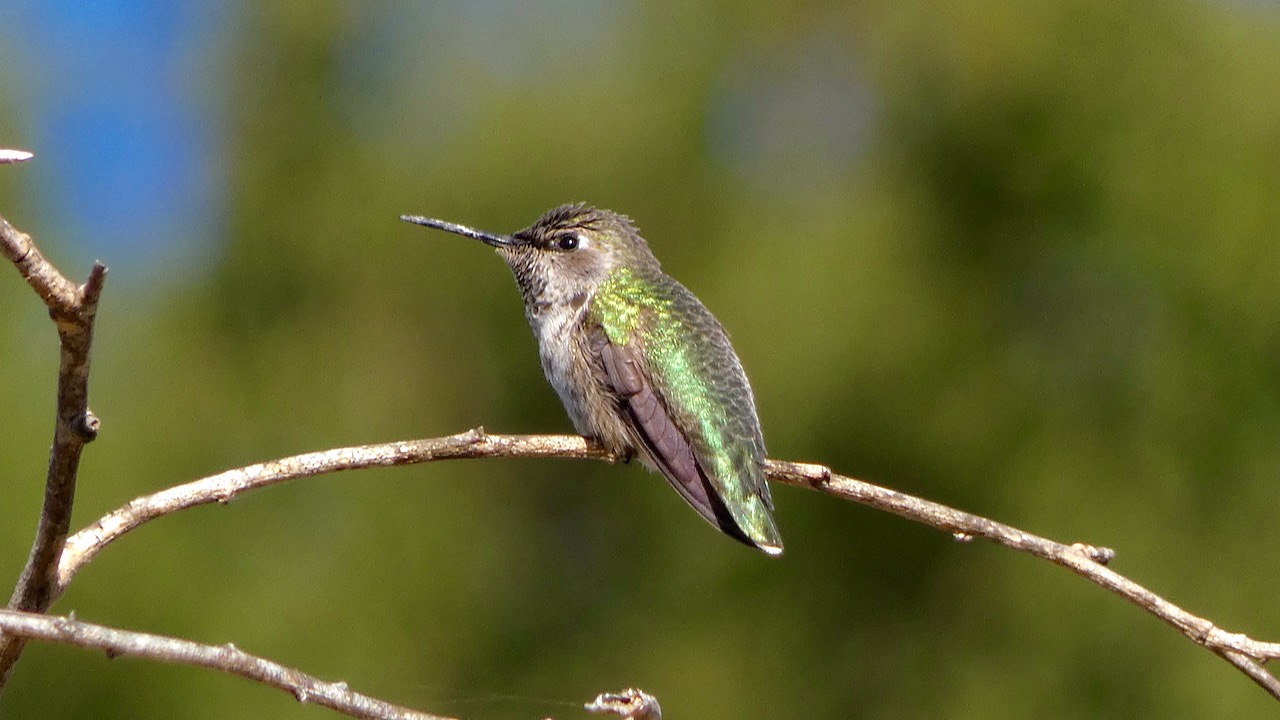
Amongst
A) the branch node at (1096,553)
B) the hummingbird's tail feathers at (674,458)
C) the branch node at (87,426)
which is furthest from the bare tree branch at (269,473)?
the branch node at (1096,553)

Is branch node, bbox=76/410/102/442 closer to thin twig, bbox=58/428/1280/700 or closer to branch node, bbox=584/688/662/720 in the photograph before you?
thin twig, bbox=58/428/1280/700

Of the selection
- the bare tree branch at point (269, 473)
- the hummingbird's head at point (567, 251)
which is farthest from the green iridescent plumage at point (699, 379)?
the bare tree branch at point (269, 473)

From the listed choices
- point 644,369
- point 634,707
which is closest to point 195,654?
point 634,707

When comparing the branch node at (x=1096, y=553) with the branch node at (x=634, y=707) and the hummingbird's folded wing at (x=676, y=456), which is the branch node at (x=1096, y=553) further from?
the branch node at (x=634, y=707)

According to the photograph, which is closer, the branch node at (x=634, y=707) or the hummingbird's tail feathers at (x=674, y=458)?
the branch node at (x=634, y=707)

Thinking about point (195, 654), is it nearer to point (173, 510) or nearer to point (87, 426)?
point (87, 426)

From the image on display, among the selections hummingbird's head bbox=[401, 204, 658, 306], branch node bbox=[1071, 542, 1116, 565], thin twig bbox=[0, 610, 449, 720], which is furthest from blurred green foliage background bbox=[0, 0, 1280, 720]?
thin twig bbox=[0, 610, 449, 720]

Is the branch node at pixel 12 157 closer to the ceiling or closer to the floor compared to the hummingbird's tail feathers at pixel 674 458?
closer to the ceiling

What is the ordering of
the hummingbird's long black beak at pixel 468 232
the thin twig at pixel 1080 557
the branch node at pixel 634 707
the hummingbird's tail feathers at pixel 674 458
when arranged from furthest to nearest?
the hummingbird's long black beak at pixel 468 232 → the hummingbird's tail feathers at pixel 674 458 → the thin twig at pixel 1080 557 → the branch node at pixel 634 707

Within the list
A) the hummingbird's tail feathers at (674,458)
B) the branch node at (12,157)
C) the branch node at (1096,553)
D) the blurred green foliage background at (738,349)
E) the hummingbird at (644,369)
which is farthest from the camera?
the blurred green foliage background at (738,349)
